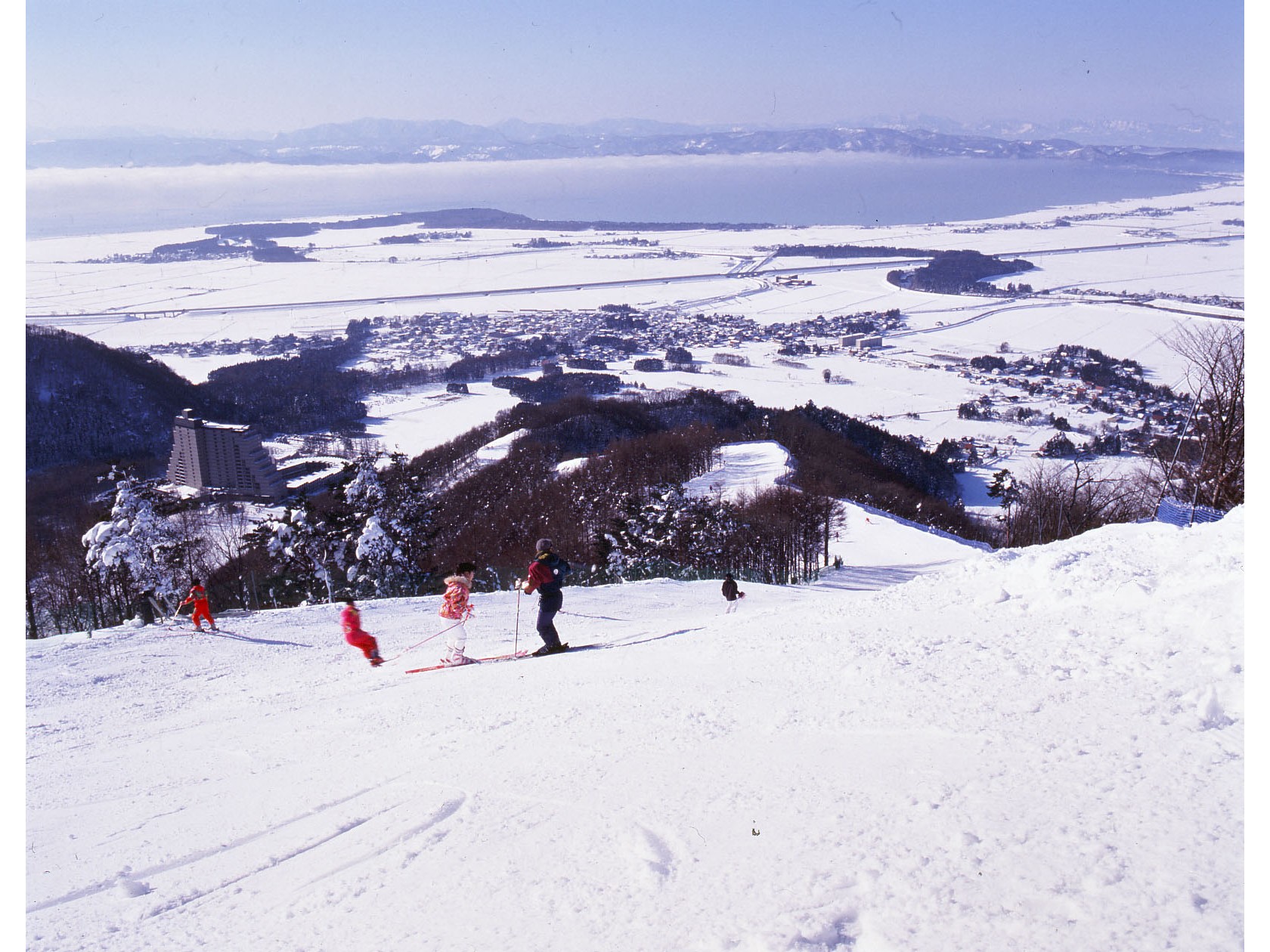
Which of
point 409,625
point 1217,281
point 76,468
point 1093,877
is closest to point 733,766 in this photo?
point 1093,877

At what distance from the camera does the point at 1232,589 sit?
536 cm

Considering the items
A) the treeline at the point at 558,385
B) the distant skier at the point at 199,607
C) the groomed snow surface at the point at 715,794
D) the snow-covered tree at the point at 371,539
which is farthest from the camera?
the treeline at the point at 558,385

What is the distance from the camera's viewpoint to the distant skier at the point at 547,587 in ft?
24.7

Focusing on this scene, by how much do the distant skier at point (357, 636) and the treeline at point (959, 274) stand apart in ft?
263

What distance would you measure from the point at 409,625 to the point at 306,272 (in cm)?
8978

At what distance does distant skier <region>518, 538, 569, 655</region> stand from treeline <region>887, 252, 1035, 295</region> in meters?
79.5

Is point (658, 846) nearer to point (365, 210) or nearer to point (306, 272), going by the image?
point (306, 272)

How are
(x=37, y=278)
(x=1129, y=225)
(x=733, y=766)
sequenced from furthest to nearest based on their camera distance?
(x=1129, y=225)
(x=37, y=278)
(x=733, y=766)

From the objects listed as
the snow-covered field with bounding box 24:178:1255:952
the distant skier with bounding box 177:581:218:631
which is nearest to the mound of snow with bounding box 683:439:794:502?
the distant skier with bounding box 177:581:218:631

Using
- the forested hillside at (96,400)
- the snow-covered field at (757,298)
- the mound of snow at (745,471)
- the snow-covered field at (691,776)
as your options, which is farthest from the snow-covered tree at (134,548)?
the forested hillside at (96,400)

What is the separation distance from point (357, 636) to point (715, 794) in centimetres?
530

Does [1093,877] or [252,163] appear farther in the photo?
[252,163]

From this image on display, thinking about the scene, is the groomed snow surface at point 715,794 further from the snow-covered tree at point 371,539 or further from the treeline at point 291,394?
the treeline at point 291,394

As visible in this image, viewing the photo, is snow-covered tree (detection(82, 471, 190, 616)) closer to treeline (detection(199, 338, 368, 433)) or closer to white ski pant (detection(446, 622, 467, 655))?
white ski pant (detection(446, 622, 467, 655))
